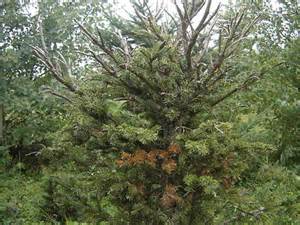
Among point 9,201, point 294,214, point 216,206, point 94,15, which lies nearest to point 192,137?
point 216,206

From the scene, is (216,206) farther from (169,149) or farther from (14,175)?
(14,175)

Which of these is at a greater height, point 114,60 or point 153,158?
point 114,60

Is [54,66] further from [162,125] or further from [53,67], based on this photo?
[162,125]

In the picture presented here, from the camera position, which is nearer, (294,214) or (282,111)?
(294,214)

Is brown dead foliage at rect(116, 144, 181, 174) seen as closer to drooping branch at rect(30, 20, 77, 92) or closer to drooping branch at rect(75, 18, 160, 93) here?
drooping branch at rect(75, 18, 160, 93)

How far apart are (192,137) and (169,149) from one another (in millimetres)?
176

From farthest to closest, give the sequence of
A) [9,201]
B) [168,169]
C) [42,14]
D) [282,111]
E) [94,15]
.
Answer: [94,15], [42,14], [9,201], [282,111], [168,169]

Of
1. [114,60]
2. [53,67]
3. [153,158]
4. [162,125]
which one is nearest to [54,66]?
[53,67]

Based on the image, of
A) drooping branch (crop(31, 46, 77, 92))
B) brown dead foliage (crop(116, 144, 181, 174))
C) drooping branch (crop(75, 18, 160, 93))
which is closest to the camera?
brown dead foliage (crop(116, 144, 181, 174))

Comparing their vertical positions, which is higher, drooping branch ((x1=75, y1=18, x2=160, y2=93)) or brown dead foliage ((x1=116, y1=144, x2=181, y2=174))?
drooping branch ((x1=75, y1=18, x2=160, y2=93))

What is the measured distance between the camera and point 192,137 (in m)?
3.45

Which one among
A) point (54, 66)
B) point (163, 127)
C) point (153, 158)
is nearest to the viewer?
point (153, 158)

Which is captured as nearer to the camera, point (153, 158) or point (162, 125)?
point (153, 158)

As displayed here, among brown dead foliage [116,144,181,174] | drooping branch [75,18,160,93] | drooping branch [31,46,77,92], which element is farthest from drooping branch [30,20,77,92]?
brown dead foliage [116,144,181,174]
